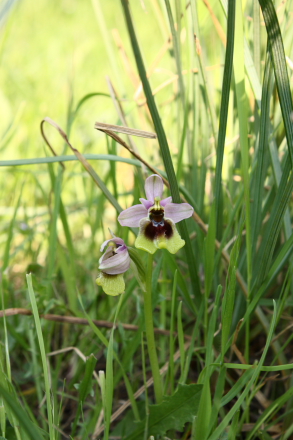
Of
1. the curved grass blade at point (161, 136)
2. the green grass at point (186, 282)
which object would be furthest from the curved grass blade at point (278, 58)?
the curved grass blade at point (161, 136)

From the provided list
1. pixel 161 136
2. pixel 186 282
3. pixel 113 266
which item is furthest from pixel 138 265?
pixel 186 282

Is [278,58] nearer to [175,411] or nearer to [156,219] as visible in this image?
[156,219]

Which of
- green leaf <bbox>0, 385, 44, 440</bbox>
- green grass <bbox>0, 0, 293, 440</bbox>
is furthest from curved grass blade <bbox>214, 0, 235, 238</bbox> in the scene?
green leaf <bbox>0, 385, 44, 440</bbox>

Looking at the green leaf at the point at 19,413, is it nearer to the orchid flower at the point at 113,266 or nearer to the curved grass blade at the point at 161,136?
the orchid flower at the point at 113,266

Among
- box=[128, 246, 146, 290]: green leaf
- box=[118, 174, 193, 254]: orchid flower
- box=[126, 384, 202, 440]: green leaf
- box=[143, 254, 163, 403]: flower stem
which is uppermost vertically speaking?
box=[118, 174, 193, 254]: orchid flower

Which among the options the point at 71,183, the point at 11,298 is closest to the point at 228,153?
the point at 11,298

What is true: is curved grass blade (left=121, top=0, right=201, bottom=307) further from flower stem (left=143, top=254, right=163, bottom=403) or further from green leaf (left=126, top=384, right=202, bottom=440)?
green leaf (left=126, top=384, right=202, bottom=440)

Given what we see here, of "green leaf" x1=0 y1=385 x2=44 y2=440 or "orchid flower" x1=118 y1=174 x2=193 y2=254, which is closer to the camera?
"green leaf" x1=0 y1=385 x2=44 y2=440

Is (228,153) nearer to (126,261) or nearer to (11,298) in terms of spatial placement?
(126,261)
